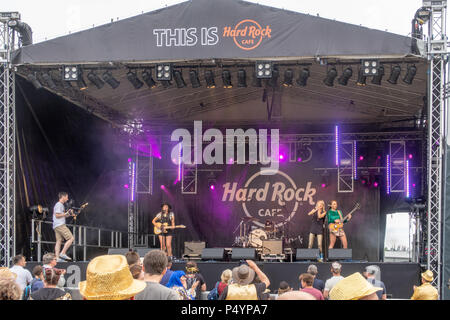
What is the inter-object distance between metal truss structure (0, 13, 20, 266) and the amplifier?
529cm

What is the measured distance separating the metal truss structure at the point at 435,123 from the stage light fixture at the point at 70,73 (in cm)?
664

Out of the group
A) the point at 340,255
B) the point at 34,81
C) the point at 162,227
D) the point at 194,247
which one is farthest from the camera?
the point at 162,227

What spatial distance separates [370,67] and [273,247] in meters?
4.56

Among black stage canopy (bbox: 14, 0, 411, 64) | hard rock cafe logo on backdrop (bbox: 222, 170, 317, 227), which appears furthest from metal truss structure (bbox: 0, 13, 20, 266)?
hard rock cafe logo on backdrop (bbox: 222, 170, 317, 227)

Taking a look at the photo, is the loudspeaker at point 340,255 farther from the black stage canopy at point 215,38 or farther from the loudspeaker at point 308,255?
the black stage canopy at point 215,38

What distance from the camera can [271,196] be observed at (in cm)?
1797

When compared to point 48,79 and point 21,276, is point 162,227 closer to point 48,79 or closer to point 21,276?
point 48,79

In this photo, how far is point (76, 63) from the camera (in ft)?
38.3

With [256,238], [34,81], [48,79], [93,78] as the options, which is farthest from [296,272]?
[34,81]

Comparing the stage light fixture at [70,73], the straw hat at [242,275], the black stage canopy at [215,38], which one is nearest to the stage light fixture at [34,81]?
the black stage canopy at [215,38]

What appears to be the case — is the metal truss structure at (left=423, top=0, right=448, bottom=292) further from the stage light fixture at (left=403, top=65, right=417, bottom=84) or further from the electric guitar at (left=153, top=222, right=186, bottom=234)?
the electric guitar at (left=153, top=222, right=186, bottom=234)

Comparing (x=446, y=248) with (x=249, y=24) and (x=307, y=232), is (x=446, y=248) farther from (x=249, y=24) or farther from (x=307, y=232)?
(x=307, y=232)

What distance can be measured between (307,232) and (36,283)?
461 inches

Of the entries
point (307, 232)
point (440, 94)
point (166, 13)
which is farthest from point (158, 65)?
point (307, 232)
